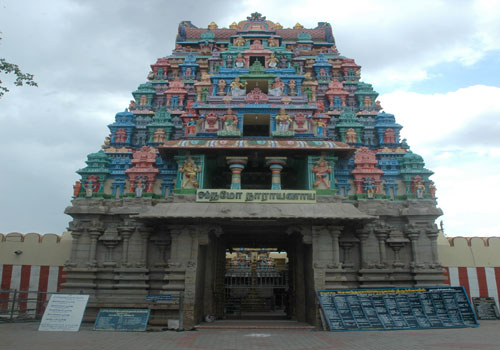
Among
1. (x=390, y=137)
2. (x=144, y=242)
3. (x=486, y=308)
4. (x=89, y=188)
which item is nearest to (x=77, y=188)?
(x=89, y=188)

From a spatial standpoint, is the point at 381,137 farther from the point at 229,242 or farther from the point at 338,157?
the point at 229,242

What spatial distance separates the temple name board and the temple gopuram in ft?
0.16

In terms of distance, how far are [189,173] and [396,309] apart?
37.1ft

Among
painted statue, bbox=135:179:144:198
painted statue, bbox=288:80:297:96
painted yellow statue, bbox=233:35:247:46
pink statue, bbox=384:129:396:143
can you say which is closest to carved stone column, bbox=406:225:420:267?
pink statue, bbox=384:129:396:143

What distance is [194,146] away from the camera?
19.8 metres

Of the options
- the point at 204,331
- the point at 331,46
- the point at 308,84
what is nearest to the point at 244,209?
the point at 204,331

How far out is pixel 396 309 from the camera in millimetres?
15484

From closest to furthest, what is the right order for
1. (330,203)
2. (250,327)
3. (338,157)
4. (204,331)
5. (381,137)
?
(204,331) < (250,327) < (330,203) < (338,157) < (381,137)

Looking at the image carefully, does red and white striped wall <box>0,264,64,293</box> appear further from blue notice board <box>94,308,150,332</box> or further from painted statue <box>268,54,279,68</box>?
painted statue <box>268,54,279,68</box>

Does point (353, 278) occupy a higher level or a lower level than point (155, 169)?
lower

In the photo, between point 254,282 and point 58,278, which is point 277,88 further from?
point 58,278

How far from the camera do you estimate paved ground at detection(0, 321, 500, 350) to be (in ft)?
37.2

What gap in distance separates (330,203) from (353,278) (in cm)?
418

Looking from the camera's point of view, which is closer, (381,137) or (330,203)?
(330,203)
